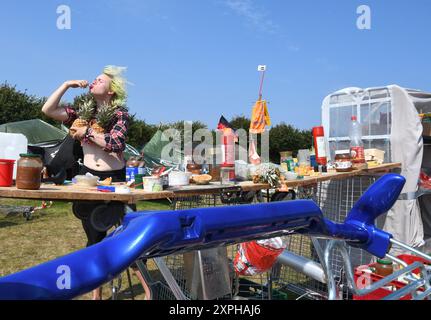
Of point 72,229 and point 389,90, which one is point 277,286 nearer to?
point 389,90

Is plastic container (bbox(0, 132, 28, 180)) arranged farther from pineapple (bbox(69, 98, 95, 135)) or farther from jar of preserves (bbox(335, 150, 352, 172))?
jar of preserves (bbox(335, 150, 352, 172))

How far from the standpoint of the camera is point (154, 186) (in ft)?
6.77

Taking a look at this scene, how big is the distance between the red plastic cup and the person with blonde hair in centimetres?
61

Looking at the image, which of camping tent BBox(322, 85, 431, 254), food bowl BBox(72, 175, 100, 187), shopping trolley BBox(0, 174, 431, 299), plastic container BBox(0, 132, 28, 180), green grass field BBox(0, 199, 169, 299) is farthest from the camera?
green grass field BBox(0, 199, 169, 299)

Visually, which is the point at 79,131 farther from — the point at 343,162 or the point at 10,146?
the point at 343,162

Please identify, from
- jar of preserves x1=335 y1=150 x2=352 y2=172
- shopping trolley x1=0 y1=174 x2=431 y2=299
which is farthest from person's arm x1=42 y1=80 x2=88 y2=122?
jar of preserves x1=335 y1=150 x2=352 y2=172

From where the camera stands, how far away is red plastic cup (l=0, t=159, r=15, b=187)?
1.97m

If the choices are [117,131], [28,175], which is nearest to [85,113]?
[117,131]

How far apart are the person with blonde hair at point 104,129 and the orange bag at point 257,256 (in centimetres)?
97

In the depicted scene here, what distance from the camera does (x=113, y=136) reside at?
2580 mm

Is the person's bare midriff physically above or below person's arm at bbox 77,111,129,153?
below
